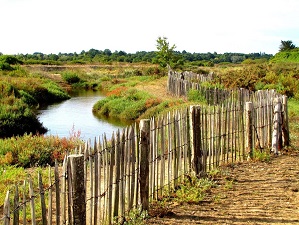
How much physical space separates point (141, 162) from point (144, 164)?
0.19 feet

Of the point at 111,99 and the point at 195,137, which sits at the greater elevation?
the point at 195,137

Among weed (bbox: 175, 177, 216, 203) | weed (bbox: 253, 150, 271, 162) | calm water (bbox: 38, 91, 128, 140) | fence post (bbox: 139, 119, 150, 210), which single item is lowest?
calm water (bbox: 38, 91, 128, 140)

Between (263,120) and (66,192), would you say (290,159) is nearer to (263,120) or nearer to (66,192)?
(263,120)

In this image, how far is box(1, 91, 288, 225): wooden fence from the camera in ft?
14.4

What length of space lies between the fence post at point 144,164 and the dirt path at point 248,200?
1.06 feet

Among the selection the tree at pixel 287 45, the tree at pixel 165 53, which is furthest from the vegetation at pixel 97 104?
the tree at pixel 287 45

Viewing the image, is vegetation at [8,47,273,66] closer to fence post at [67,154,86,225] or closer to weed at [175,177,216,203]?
weed at [175,177,216,203]

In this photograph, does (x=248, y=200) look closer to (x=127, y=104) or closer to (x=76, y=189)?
(x=76, y=189)

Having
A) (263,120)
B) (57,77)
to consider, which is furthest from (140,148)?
(57,77)

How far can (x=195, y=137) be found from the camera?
7164 millimetres

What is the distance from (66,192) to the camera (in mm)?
4492

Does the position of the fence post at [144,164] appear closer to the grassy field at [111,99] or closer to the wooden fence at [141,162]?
the wooden fence at [141,162]

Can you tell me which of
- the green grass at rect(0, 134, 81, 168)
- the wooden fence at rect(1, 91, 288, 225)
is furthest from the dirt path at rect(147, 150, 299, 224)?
the green grass at rect(0, 134, 81, 168)

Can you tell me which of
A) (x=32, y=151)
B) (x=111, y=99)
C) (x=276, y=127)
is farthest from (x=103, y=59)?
(x=276, y=127)
